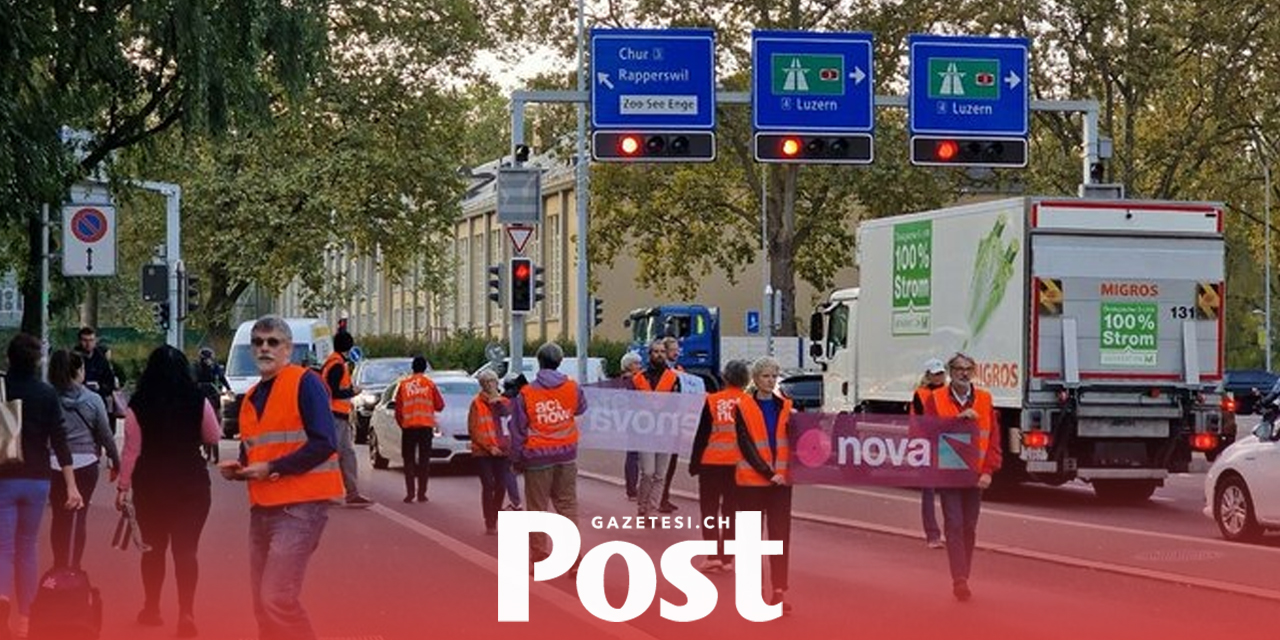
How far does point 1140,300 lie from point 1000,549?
8061 mm

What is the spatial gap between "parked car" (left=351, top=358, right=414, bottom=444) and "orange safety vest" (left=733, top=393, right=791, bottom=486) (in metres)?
25.8

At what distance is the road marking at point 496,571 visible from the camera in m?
13.6

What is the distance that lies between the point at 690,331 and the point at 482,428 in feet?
143

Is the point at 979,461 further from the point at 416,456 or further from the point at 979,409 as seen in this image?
the point at 416,456

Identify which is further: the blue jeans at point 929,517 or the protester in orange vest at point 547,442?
the blue jeans at point 929,517

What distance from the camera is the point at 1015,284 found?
2730cm

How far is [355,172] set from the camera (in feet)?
182

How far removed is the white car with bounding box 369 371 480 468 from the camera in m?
32.4

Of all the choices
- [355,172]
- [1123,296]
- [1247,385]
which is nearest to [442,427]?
[1123,296]

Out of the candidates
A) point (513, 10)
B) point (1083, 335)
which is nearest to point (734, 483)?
point (1083, 335)

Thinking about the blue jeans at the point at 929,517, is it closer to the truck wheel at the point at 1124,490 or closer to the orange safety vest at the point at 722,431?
the orange safety vest at the point at 722,431

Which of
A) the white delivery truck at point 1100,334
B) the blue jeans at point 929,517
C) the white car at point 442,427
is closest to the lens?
the blue jeans at point 929,517

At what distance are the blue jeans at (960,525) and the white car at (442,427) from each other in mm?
15483

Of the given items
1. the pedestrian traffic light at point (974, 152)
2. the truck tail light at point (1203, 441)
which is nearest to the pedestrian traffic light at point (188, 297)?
the pedestrian traffic light at point (974, 152)
